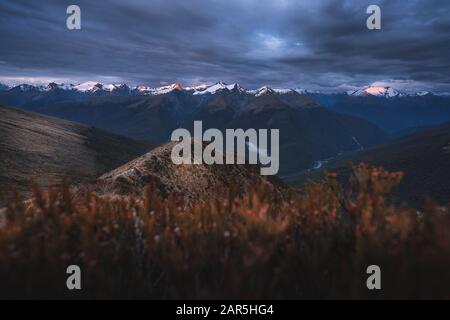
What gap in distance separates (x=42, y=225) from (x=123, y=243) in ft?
3.48

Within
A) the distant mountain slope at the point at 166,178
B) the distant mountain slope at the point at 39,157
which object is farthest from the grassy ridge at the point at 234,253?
the distant mountain slope at the point at 39,157

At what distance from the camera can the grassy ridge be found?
441 centimetres

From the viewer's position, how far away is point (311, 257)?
4816 millimetres

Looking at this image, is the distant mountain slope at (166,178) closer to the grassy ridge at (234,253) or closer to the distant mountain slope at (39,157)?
the grassy ridge at (234,253)

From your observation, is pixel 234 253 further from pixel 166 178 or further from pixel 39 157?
pixel 39 157

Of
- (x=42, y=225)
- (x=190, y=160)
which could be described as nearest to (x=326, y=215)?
(x=42, y=225)

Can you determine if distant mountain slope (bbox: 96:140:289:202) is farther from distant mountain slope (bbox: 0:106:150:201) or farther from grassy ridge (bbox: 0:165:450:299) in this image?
distant mountain slope (bbox: 0:106:150:201)

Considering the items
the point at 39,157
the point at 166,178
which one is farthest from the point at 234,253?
the point at 39,157

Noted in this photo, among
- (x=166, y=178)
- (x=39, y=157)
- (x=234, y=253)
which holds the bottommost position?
(x=234, y=253)

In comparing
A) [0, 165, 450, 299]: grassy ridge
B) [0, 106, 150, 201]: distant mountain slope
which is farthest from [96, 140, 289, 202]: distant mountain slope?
[0, 106, 150, 201]: distant mountain slope

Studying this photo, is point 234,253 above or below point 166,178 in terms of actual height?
below

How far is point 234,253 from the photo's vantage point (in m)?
4.84

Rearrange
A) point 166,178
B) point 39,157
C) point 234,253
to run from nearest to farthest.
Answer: point 234,253 → point 166,178 → point 39,157

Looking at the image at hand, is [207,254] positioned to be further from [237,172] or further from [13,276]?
[237,172]
